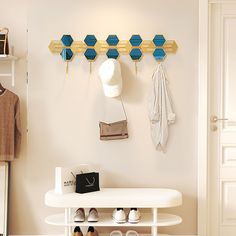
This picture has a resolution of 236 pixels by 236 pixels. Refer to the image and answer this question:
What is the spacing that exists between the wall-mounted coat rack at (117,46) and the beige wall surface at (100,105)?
0.17 feet

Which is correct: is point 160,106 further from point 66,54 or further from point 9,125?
point 9,125

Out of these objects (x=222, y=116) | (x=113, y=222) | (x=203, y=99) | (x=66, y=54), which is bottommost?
(x=113, y=222)

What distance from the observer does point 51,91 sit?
4.05m

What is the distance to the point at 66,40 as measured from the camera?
13.1ft

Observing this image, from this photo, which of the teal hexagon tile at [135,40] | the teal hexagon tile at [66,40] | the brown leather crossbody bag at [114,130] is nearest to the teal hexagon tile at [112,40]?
the teal hexagon tile at [135,40]

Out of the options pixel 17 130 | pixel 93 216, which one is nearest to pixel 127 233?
pixel 93 216

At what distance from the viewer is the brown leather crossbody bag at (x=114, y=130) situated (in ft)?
13.2

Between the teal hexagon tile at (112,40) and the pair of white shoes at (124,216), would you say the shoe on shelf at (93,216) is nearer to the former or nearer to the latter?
the pair of white shoes at (124,216)

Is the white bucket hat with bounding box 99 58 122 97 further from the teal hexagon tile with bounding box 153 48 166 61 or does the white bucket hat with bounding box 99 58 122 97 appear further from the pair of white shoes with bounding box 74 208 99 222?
the pair of white shoes with bounding box 74 208 99 222

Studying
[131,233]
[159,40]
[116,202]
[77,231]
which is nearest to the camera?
[116,202]

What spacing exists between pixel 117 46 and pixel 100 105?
514 mm

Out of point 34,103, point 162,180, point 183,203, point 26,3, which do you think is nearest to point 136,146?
point 162,180

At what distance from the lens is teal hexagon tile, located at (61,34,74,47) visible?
400 cm

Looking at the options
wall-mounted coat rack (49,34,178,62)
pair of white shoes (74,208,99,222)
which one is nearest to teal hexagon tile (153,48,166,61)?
wall-mounted coat rack (49,34,178,62)
